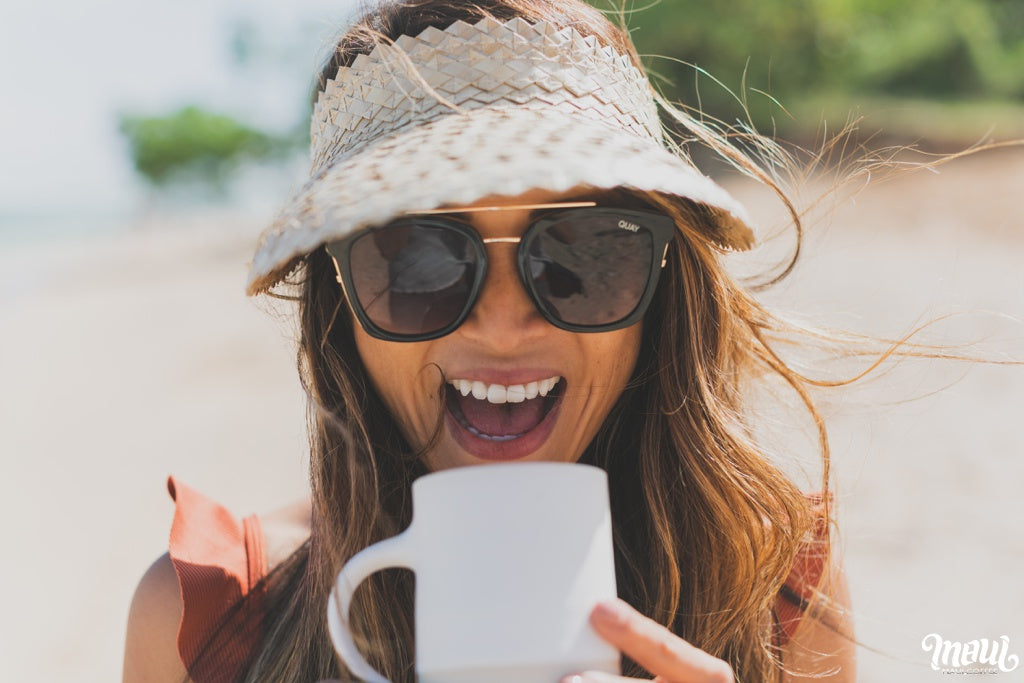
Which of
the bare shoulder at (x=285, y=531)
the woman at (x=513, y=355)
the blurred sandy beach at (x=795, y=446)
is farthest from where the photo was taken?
the blurred sandy beach at (x=795, y=446)

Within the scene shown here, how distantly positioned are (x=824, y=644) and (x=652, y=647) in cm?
102

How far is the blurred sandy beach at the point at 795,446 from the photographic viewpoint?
4.04m

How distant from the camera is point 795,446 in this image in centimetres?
238

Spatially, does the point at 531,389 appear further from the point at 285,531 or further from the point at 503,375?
the point at 285,531

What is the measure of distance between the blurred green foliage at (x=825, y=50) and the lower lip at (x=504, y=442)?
40.7 feet

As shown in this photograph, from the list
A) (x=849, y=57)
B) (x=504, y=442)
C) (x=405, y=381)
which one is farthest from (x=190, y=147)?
(x=504, y=442)

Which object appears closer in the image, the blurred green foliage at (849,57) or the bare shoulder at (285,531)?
the bare shoulder at (285,531)

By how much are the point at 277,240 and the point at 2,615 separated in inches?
184

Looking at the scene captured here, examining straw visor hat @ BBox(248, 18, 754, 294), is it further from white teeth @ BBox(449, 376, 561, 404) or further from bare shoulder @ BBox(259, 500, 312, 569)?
bare shoulder @ BBox(259, 500, 312, 569)

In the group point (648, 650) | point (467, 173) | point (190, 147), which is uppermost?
point (190, 147)

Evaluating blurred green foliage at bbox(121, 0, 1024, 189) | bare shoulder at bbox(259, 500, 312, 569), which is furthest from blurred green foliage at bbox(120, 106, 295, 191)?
bare shoulder at bbox(259, 500, 312, 569)

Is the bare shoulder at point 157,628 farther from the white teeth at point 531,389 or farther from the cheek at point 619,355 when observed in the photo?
the cheek at point 619,355

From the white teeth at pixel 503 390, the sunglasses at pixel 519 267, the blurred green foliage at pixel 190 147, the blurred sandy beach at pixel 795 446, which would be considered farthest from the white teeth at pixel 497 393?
the blurred green foliage at pixel 190 147

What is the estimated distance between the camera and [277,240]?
3.90ft
